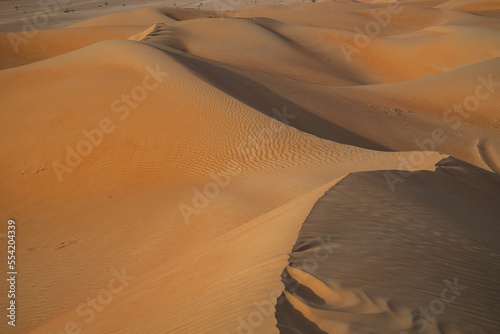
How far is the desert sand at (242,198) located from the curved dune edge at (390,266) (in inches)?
0.9

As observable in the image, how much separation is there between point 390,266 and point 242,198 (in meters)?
4.57

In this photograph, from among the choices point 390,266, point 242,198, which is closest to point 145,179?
point 242,198

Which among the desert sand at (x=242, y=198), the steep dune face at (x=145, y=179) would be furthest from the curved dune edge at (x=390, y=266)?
the steep dune face at (x=145, y=179)

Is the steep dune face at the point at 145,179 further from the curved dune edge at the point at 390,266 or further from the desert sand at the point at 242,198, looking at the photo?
the curved dune edge at the point at 390,266

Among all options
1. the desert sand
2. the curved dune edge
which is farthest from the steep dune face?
the curved dune edge

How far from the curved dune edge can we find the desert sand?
0.02m

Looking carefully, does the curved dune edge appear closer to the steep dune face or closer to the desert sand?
the desert sand

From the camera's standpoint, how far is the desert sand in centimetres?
370

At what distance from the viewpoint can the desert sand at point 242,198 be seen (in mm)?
3703

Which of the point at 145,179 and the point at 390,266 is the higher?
the point at 390,266

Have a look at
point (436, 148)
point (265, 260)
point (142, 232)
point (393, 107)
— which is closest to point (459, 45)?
point (393, 107)

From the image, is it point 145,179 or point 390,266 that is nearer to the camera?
point 390,266

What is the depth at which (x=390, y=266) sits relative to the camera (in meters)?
4.08

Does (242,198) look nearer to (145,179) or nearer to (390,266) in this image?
(145,179)
